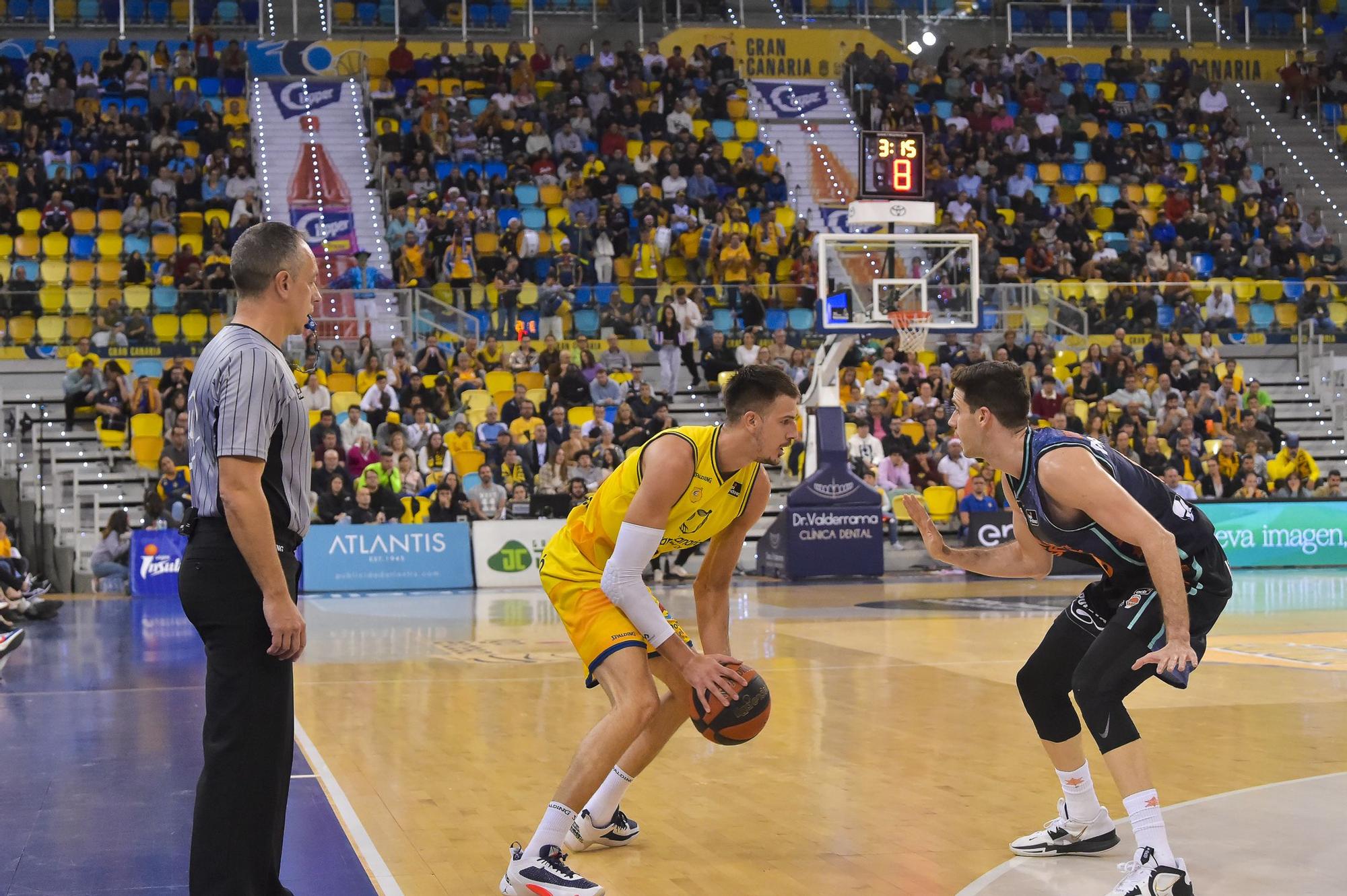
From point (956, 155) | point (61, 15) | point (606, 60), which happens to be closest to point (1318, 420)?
point (956, 155)

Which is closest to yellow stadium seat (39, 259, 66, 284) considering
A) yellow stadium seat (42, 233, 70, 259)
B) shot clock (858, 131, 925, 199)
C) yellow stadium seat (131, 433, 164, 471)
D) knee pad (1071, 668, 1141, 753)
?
yellow stadium seat (42, 233, 70, 259)

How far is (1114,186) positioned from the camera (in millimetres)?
30016

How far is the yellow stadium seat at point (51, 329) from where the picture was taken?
68.3ft

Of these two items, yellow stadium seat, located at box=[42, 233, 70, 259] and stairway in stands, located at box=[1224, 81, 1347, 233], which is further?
stairway in stands, located at box=[1224, 81, 1347, 233]

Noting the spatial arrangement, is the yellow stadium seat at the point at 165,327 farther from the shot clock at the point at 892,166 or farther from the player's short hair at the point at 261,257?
the player's short hair at the point at 261,257

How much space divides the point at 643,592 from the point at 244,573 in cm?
149

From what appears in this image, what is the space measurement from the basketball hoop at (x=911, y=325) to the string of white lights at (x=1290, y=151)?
597 inches

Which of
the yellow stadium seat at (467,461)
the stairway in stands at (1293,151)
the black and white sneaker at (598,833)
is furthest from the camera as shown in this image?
the stairway in stands at (1293,151)

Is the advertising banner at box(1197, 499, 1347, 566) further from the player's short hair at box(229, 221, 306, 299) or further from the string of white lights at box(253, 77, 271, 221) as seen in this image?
the player's short hair at box(229, 221, 306, 299)

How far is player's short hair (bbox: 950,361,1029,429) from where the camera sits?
523 centimetres

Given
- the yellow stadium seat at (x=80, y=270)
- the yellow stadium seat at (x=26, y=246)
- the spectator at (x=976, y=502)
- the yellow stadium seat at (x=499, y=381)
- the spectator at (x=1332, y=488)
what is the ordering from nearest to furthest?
the spectator at (x=976, y=502), the spectator at (x=1332, y=488), the yellow stadium seat at (x=499, y=381), the yellow stadium seat at (x=80, y=270), the yellow stadium seat at (x=26, y=246)

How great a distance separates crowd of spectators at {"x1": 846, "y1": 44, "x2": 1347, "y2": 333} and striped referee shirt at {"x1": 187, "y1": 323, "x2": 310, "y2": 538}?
2027cm

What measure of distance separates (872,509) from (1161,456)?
16.4ft

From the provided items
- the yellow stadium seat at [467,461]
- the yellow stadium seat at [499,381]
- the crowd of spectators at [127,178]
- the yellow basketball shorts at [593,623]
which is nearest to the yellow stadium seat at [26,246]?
the crowd of spectators at [127,178]
